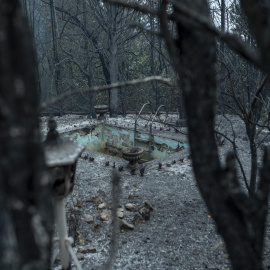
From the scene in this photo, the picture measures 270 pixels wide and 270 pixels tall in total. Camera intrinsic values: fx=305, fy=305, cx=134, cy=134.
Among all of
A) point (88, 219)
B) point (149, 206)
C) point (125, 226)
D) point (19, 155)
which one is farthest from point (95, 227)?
point (19, 155)

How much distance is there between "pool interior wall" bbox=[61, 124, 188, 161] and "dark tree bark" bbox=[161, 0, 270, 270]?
8.13 metres

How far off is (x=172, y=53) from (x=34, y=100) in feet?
2.35

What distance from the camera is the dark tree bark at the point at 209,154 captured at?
138 cm

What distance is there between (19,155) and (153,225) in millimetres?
4645

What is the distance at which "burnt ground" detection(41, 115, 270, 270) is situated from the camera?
14.1 feet

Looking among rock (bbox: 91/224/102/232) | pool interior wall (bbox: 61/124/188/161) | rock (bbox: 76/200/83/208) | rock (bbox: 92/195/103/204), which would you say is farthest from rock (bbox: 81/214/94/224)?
pool interior wall (bbox: 61/124/188/161)

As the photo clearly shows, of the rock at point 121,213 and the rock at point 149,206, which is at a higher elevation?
the rock at point 149,206

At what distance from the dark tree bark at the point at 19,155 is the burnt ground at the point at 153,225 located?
3.59 metres

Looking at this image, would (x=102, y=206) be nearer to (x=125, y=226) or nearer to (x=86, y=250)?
(x=125, y=226)

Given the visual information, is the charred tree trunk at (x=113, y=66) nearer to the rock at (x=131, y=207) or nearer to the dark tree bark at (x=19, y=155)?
the rock at (x=131, y=207)

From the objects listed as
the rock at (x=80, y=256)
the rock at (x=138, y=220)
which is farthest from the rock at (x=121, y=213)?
the rock at (x=80, y=256)

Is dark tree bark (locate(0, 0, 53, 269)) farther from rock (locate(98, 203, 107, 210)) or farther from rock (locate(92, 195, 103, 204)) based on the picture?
rock (locate(92, 195, 103, 204))

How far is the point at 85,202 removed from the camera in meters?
5.96

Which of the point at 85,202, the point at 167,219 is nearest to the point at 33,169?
the point at 167,219
